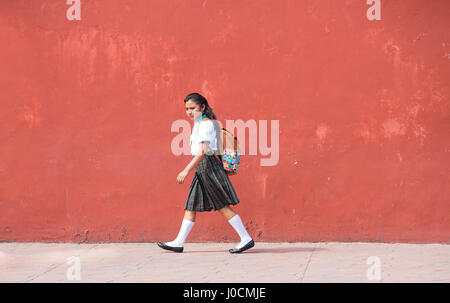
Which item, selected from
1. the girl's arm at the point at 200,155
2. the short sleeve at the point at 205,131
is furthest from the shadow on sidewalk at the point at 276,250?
the short sleeve at the point at 205,131

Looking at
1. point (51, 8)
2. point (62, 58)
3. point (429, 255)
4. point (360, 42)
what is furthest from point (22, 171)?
point (429, 255)

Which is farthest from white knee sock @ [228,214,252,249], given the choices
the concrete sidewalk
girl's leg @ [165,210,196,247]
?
girl's leg @ [165,210,196,247]

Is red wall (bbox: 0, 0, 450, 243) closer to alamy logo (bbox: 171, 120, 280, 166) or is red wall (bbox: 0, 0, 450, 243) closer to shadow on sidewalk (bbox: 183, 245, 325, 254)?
alamy logo (bbox: 171, 120, 280, 166)

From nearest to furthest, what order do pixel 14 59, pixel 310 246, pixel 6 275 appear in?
pixel 6 275
pixel 310 246
pixel 14 59

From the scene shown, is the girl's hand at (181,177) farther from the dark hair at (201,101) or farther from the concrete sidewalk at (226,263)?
the concrete sidewalk at (226,263)

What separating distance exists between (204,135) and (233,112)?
2.68ft

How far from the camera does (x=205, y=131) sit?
6.93 m

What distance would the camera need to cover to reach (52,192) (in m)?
7.93

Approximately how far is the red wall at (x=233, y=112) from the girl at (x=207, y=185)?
1.91 ft

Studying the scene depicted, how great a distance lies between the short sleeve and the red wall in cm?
71

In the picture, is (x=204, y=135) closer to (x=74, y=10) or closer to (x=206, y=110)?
(x=206, y=110)

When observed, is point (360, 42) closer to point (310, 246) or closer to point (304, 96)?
point (304, 96)

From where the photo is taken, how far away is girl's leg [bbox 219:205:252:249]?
7086 mm

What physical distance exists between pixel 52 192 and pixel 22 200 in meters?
0.37
